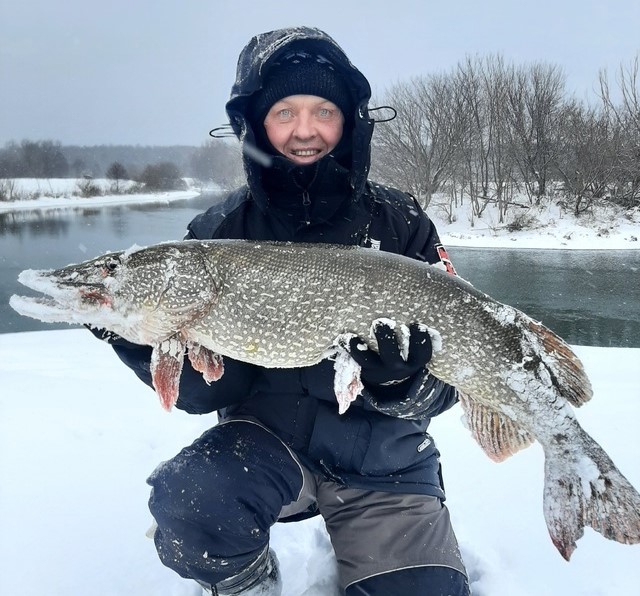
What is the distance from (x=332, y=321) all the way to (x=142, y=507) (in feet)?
4.08

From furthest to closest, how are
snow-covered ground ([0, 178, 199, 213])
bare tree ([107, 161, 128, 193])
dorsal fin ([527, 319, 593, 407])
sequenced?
bare tree ([107, 161, 128, 193]), snow-covered ground ([0, 178, 199, 213]), dorsal fin ([527, 319, 593, 407])

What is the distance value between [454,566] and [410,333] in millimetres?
821

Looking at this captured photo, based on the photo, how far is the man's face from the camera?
2.17 m

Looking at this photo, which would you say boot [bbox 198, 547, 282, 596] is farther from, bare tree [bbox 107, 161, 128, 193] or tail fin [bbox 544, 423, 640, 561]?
bare tree [bbox 107, 161, 128, 193]

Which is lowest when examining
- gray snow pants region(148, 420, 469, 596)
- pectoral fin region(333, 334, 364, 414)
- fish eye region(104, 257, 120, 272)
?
gray snow pants region(148, 420, 469, 596)

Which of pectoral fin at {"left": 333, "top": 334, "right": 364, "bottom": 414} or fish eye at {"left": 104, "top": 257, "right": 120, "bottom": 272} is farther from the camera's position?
fish eye at {"left": 104, "top": 257, "right": 120, "bottom": 272}

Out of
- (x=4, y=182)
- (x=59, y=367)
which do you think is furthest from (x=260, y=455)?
(x=4, y=182)

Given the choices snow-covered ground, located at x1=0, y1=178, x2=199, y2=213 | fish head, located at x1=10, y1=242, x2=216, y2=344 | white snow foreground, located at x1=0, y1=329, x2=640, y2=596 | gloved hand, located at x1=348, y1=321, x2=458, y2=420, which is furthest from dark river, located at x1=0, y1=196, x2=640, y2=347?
snow-covered ground, located at x1=0, y1=178, x2=199, y2=213

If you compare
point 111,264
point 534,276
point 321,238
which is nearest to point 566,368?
point 321,238

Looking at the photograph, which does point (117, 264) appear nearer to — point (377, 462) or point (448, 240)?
point (377, 462)

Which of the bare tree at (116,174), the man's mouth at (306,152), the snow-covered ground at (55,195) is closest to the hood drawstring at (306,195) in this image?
the man's mouth at (306,152)

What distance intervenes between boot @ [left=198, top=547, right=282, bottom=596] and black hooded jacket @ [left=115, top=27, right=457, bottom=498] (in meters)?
0.39

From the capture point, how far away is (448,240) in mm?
18375

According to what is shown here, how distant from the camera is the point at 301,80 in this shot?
2.13 meters
